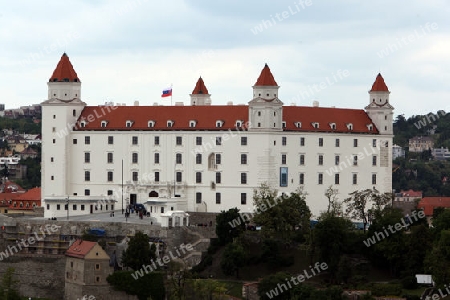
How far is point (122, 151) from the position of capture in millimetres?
118312

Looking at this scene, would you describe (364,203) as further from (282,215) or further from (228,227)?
(228,227)

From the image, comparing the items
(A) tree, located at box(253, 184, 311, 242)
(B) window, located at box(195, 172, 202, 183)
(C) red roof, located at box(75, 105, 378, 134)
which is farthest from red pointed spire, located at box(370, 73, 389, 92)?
(B) window, located at box(195, 172, 202, 183)

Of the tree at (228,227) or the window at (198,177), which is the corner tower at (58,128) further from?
the tree at (228,227)

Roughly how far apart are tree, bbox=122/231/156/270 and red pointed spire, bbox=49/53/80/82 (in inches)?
911

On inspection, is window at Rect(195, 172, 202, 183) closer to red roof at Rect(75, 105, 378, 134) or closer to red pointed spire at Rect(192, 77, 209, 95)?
red roof at Rect(75, 105, 378, 134)

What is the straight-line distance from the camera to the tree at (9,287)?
10049 cm

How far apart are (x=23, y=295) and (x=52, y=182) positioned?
1573cm

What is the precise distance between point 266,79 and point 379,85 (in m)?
12.3

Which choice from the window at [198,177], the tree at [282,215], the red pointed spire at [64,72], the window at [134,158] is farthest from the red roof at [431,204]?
the red pointed spire at [64,72]

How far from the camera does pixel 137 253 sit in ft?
335

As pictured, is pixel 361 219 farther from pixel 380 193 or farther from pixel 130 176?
pixel 130 176

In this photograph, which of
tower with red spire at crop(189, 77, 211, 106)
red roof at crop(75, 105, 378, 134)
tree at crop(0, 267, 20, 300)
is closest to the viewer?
tree at crop(0, 267, 20, 300)

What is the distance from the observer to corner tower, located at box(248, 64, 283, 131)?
114750 millimetres

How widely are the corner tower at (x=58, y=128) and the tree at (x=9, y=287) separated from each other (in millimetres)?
15747
